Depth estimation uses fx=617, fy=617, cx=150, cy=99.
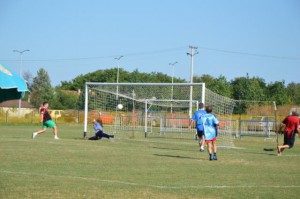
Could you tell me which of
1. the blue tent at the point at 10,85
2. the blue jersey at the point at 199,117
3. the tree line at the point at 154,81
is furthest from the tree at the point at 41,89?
the blue tent at the point at 10,85

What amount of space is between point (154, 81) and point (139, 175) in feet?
338

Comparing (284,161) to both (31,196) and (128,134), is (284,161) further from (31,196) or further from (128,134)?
(128,134)

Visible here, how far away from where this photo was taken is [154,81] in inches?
4631

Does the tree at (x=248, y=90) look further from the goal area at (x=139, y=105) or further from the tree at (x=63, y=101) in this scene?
the goal area at (x=139, y=105)

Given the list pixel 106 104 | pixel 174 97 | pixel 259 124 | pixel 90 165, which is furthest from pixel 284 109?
pixel 90 165

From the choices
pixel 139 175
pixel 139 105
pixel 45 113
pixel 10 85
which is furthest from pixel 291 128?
pixel 139 105

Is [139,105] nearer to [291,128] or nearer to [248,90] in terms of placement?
[291,128]

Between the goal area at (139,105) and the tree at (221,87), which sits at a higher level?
the tree at (221,87)

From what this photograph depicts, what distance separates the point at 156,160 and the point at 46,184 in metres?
6.62

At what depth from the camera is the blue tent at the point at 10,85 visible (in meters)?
7.39

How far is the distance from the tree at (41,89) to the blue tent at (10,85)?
93.6 m

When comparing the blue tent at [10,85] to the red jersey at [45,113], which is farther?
the red jersey at [45,113]

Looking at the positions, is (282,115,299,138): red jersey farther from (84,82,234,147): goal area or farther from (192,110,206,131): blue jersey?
(84,82,234,147): goal area

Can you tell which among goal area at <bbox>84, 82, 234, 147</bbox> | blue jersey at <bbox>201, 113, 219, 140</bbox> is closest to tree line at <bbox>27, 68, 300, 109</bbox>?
goal area at <bbox>84, 82, 234, 147</bbox>
